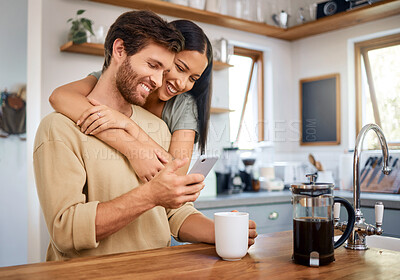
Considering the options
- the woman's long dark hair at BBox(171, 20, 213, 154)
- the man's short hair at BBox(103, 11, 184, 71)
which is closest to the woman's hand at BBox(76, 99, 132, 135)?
the man's short hair at BBox(103, 11, 184, 71)

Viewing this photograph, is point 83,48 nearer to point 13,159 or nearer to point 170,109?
point 13,159

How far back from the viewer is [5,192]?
2.54 m

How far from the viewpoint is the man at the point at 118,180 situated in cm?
112

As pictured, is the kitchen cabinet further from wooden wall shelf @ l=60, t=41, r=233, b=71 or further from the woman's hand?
the woman's hand

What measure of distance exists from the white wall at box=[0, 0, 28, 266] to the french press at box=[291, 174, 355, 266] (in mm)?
2075

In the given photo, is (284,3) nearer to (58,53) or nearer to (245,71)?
(245,71)

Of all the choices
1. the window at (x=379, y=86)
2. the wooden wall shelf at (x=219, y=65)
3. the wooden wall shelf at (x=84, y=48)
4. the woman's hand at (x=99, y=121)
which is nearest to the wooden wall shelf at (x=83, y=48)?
the wooden wall shelf at (x=84, y=48)

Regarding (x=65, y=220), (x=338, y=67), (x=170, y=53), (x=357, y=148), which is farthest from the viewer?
(x=338, y=67)

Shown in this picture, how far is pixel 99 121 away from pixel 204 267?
0.58 meters

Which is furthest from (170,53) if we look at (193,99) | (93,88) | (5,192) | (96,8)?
(96,8)

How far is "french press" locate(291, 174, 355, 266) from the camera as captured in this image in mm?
996

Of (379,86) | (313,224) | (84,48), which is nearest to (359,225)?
(313,224)

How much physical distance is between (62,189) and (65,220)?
0.09 m

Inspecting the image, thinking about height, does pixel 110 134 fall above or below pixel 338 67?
below
